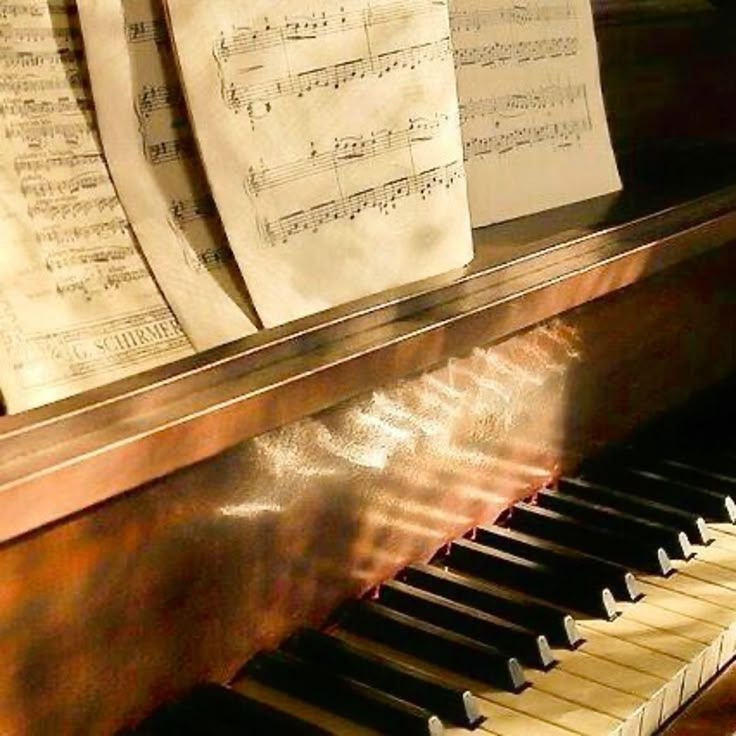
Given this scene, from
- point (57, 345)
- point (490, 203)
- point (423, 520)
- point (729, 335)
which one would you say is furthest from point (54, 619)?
point (729, 335)

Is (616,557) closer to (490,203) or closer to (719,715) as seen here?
(719,715)

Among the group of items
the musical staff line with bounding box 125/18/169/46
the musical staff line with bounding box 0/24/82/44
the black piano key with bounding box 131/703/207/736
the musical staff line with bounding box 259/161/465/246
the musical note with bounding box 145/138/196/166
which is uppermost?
the musical staff line with bounding box 0/24/82/44

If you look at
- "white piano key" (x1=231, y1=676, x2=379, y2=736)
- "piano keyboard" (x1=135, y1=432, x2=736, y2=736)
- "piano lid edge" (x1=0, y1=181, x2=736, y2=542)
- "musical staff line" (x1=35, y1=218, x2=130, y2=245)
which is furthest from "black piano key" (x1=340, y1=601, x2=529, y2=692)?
"musical staff line" (x1=35, y1=218, x2=130, y2=245)

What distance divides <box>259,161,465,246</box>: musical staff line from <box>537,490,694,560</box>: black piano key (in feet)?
1.45

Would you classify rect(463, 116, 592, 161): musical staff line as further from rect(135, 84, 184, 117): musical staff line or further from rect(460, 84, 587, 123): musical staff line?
rect(135, 84, 184, 117): musical staff line

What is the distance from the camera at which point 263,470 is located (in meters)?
1.31

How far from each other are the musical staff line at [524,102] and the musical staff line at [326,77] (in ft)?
0.89

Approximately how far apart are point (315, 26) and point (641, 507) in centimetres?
71

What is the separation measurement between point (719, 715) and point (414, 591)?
323 mm

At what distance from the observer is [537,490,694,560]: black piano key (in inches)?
62.5

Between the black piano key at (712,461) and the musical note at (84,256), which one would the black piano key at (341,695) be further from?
the black piano key at (712,461)

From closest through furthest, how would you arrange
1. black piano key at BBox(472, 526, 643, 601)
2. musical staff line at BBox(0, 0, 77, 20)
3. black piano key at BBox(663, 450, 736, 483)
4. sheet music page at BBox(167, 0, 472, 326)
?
musical staff line at BBox(0, 0, 77, 20), sheet music page at BBox(167, 0, 472, 326), black piano key at BBox(472, 526, 643, 601), black piano key at BBox(663, 450, 736, 483)

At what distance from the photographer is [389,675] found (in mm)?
1281

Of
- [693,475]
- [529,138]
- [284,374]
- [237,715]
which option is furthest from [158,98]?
[693,475]
